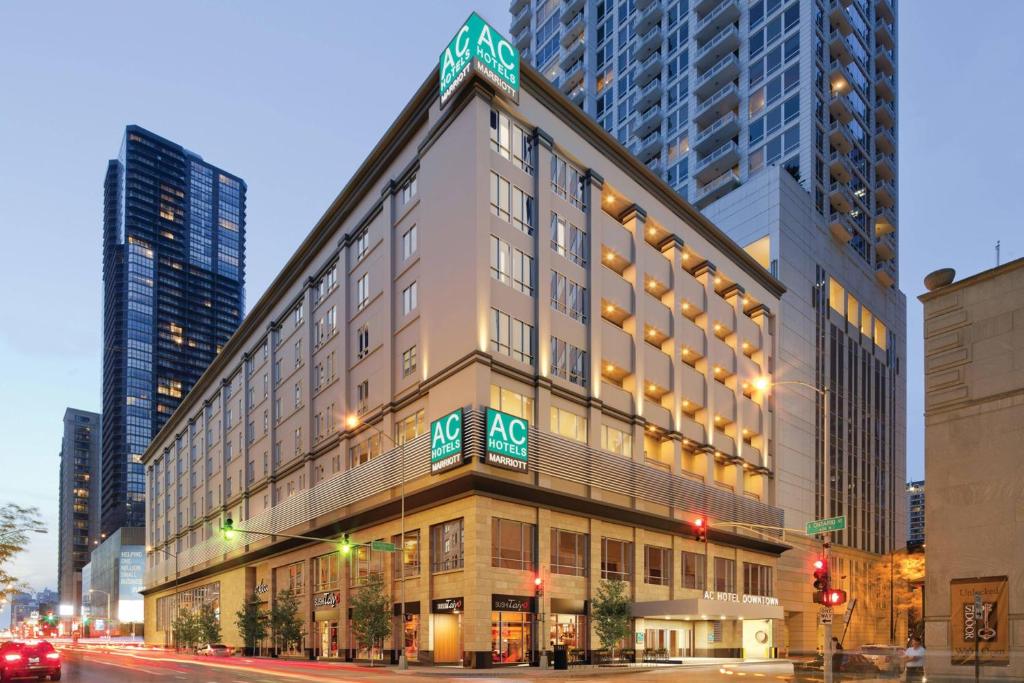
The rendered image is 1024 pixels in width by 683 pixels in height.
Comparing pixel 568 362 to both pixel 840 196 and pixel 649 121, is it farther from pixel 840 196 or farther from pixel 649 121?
pixel 649 121

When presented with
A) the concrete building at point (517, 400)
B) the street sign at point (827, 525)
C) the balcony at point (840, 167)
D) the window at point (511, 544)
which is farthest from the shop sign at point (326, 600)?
the balcony at point (840, 167)

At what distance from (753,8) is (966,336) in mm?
85392

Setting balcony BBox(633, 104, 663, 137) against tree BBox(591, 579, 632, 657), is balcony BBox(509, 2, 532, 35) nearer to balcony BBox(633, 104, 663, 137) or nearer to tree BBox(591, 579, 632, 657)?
balcony BBox(633, 104, 663, 137)

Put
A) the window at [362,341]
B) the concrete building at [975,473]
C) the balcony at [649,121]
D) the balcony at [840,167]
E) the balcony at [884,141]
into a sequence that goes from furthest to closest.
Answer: the balcony at [649,121] < the balcony at [884,141] < the balcony at [840,167] < the window at [362,341] < the concrete building at [975,473]

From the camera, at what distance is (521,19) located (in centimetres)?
14325

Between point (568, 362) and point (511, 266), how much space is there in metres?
7.62

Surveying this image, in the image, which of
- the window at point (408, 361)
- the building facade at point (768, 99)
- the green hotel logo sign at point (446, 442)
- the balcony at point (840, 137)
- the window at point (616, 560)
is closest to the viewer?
the green hotel logo sign at point (446, 442)

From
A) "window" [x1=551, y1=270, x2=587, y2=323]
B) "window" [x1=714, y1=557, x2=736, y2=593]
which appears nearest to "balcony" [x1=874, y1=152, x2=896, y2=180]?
"window" [x1=714, y1=557, x2=736, y2=593]

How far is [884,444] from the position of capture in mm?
100688

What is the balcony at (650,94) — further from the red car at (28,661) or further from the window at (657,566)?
the red car at (28,661)

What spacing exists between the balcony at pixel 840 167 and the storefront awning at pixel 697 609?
161ft

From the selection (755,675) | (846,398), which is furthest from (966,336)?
(846,398)

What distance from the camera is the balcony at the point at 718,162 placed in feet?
314

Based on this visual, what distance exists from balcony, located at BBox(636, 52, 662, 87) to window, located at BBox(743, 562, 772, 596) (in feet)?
208
